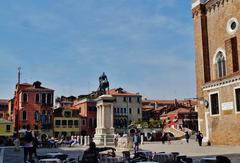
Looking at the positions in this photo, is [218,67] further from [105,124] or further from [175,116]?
[175,116]

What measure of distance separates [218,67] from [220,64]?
0.32 metres

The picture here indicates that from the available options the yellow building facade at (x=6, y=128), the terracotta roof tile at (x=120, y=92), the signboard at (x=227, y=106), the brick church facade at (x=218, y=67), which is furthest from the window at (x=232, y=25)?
the terracotta roof tile at (x=120, y=92)

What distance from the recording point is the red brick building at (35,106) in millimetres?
56375

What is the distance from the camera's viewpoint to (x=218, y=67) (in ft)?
99.4

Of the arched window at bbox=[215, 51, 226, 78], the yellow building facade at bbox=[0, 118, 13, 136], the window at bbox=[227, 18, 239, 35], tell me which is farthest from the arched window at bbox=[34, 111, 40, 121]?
the window at bbox=[227, 18, 239, 35]

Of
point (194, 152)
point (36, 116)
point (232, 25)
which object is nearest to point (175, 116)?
point (36, 116)

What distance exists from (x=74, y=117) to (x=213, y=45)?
118 ft

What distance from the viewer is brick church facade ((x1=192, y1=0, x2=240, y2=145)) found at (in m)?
23.9

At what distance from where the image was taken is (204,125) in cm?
2881

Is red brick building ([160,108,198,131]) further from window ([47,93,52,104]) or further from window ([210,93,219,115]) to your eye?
window ([210,93,219,115])

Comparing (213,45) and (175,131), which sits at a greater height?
(213,45)

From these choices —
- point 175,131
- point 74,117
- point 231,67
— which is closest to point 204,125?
point 231,67

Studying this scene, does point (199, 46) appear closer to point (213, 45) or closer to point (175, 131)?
point (213, 45)

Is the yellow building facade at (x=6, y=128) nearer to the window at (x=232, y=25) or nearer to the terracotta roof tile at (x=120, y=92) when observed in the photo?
the terracotta roof tile at (x=120, y=92)
